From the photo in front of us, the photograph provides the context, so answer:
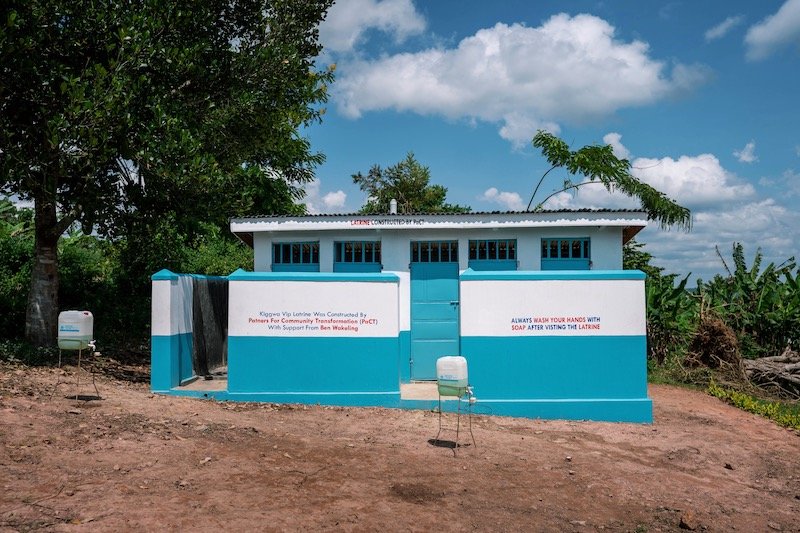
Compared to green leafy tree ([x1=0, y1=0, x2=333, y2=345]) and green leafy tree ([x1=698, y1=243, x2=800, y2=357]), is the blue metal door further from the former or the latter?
green leafy tree ([x1=698, y1=243, x2=800, y2=357])

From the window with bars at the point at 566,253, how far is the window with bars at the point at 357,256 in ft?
11.0

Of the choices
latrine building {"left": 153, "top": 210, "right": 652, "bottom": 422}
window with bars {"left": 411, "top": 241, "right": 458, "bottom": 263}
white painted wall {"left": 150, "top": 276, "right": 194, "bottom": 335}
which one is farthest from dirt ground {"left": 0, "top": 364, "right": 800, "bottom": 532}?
window with bars {"left": 411, "top": 241, "right": 458, "bottom": 263}

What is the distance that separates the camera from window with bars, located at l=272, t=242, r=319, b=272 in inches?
489

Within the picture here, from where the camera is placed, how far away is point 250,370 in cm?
991

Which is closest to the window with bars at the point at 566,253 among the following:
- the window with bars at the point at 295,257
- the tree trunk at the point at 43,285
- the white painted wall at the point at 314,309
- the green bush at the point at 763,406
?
the white painted wall at the point at 314,309

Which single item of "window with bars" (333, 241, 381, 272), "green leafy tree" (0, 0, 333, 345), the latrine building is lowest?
the latrine building

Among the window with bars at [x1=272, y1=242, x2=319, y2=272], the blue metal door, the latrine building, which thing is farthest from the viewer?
the window with bars at [x1=272, y1=242, x2=319, y2=272]

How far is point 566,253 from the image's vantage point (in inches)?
467

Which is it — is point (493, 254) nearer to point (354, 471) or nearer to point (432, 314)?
point (432, 314)

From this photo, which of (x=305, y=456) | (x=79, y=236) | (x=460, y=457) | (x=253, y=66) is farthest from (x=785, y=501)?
(x=79, y=236)

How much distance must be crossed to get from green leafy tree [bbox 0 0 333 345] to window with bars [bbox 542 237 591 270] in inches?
257

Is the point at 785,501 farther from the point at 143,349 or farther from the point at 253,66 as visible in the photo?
the point at 143,349

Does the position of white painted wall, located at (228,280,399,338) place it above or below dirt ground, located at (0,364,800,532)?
above

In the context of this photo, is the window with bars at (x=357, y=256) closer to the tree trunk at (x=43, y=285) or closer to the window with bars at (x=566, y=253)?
the window with bars at (x=566, y=253)
